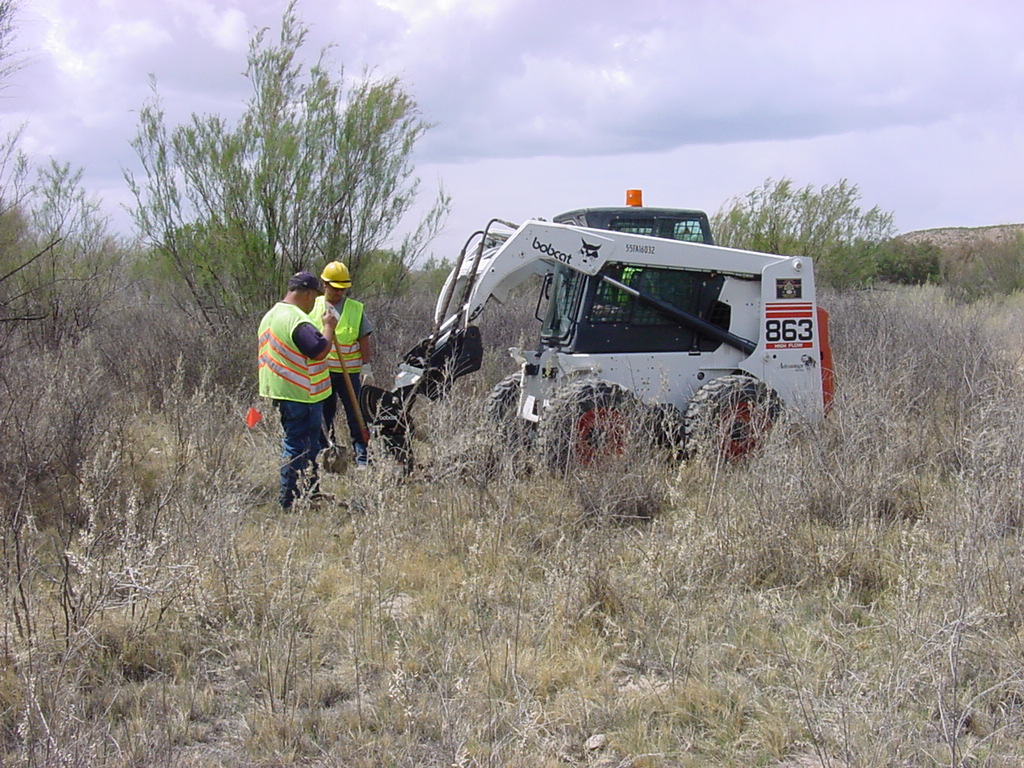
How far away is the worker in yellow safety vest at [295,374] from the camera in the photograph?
19.5 feet

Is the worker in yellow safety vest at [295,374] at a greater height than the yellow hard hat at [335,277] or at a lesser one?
lesser

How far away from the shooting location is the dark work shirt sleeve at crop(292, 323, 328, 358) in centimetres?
590

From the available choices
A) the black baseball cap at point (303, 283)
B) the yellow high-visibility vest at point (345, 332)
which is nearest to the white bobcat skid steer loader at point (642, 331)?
the yellow high-visibility vest at point (345, 332)

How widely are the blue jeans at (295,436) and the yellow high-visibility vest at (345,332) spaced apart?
0.97 metres

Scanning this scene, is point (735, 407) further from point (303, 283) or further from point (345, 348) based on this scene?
point (303, 283)

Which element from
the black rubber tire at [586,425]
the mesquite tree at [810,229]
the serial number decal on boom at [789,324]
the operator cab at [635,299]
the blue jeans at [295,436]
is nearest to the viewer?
the black rubber tire at [586,425]

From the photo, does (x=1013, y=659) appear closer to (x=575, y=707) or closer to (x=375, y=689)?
(x=575, y=707)

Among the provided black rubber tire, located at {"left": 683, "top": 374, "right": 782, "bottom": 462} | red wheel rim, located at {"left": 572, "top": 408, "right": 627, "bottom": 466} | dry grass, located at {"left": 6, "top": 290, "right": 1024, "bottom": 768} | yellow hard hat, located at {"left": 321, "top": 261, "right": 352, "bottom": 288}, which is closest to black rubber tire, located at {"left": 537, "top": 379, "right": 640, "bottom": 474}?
red wheel rim, located at {"left": 572, "top": 408, "right": 627, "bottom": 466}

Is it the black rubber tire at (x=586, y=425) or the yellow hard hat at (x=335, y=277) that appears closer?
the black rubber tire at (x=586, y=425)

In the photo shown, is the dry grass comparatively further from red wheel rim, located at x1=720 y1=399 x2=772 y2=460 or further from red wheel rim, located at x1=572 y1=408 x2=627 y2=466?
red wheel rim, located at x1=720 y1=399 x2=772 y2=460

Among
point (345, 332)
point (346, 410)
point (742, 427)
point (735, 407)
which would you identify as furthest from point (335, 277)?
point (742, 427)

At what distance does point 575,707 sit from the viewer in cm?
352

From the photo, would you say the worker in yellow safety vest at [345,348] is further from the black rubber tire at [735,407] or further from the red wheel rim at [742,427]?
the red wheel rim at [742,427]

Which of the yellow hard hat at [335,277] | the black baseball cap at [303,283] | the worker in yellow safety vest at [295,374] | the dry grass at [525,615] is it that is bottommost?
the dry grass at [525,615]
